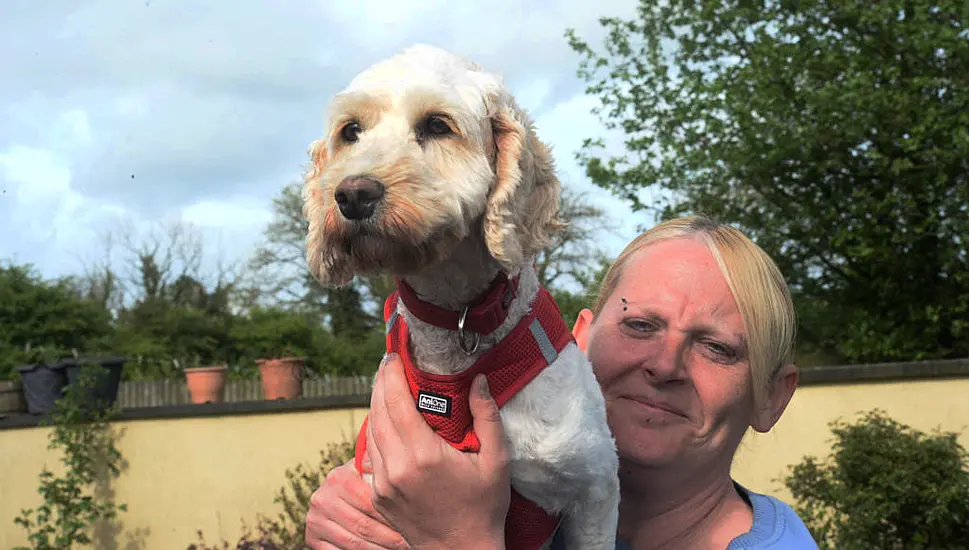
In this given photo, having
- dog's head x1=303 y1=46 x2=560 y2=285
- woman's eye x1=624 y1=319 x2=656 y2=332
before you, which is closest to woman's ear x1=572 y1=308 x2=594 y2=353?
woman's eye x1=624 y1=319 x2=656 y2=332

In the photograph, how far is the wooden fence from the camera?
525 inches

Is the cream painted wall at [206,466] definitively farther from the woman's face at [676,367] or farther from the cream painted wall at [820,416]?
the woman's face at [676,367]

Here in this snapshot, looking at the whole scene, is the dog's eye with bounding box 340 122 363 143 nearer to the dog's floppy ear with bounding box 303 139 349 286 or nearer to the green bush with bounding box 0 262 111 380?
the dog's floppy ear with bounding box 303 139 349 286

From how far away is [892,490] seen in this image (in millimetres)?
7500

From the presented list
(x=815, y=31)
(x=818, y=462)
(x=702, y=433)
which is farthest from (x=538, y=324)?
(x=815, y=31)

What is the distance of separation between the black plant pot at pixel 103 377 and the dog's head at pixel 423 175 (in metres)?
10.2

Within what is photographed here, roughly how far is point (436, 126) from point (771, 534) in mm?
1361

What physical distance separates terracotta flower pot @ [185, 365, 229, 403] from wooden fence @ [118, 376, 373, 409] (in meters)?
0.46

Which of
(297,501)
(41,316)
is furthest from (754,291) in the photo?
(41,316)

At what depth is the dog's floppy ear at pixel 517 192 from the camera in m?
2.02

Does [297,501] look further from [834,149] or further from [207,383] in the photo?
[834,149]

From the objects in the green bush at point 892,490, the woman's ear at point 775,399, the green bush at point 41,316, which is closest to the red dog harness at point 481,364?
the woman's ear at point 775,399

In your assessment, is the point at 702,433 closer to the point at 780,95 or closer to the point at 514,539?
the point at 514,539

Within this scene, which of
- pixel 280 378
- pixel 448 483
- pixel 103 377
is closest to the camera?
pixel 448 483
